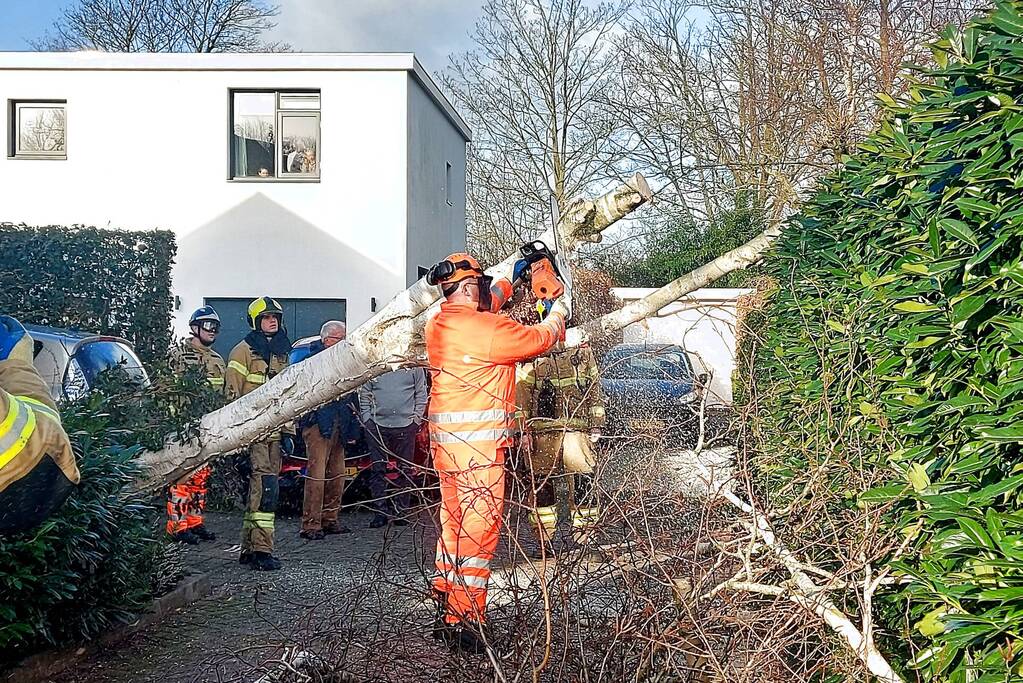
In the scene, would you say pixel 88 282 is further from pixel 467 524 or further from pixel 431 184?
pixel 431 184

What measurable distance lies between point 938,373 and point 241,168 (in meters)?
15.0

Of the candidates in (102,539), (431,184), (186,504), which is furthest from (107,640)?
(431,184)

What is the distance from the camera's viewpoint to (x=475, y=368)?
5.17 meters

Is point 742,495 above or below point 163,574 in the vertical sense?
above

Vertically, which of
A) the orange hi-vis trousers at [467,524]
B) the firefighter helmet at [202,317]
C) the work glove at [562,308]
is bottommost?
the orange hi-vis trousers at [467,524]

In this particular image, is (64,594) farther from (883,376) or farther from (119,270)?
(119,270)

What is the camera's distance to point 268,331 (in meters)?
8.15

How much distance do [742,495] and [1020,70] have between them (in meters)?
2.37

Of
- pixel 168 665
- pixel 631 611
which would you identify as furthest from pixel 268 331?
pixel 631 611

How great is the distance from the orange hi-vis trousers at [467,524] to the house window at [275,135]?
11973 mm

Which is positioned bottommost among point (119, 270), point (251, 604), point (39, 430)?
point (251, 604)

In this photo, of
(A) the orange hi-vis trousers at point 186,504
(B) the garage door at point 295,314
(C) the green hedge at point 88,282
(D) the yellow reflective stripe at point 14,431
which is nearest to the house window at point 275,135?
(B) the garage door at point 295,314

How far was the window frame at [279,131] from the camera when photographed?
52.7ft

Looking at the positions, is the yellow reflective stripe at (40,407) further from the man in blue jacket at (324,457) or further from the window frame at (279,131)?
the window frame at (279,131)
